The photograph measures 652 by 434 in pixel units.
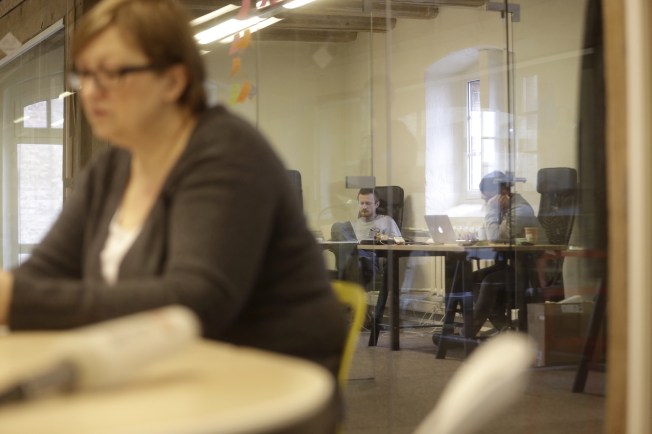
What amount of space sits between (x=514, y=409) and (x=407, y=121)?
2282 millimetres

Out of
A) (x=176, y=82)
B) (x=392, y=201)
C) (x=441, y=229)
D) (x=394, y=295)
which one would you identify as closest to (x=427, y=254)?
(x=441, y=229)

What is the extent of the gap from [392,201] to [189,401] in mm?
4284

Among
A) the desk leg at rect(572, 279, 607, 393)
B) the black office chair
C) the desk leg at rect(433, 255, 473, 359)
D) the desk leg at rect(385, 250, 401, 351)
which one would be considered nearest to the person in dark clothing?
Answer: the desk leg at rect(572, 279, 607, 393)

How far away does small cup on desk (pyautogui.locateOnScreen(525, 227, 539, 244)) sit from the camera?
4500 mm

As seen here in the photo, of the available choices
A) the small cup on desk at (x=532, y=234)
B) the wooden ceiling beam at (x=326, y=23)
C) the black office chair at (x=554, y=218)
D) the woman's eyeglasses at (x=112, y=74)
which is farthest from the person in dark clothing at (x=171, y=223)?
the small cup on desk at (x=532, y=234)

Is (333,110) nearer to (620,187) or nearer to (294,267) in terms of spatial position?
→ (620,187)

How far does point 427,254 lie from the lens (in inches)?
207

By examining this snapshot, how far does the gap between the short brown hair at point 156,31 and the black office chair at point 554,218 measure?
2.84 metres

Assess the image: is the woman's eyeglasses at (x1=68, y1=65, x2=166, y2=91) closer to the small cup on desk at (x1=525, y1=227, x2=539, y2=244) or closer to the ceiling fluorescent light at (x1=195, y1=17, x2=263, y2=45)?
the ceiling fluorescent light at (x1=195, y1=17, x2=263, y2=45)

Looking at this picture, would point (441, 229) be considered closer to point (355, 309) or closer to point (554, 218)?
point (554, 218)

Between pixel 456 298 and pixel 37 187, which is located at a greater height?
pixel 37 187

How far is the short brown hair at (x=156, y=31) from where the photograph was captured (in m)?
1.41

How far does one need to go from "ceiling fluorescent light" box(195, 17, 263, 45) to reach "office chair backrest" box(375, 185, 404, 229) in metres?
1.04

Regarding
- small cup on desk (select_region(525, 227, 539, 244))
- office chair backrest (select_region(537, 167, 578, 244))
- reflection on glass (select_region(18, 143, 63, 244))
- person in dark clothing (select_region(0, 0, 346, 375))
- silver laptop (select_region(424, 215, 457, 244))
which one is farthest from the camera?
reflection on glass (select_region(18, 143, 63, 244))
